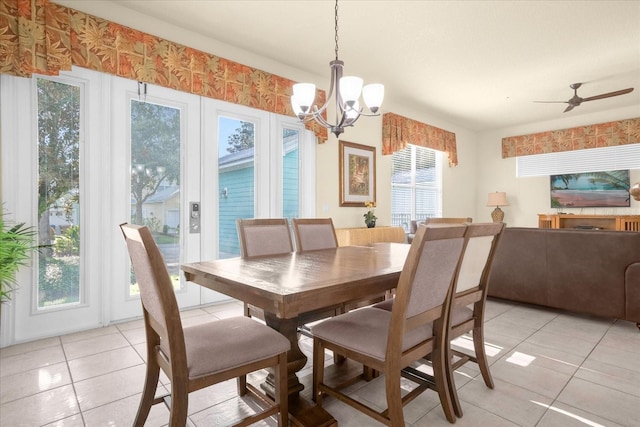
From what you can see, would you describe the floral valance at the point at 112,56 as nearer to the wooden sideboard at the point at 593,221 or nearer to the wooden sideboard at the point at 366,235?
the wooden sideboard at the point at 366,235

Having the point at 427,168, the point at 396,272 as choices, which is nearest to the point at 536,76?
the point at 427,168

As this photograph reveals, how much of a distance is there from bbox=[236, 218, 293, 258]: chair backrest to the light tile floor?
76 cm

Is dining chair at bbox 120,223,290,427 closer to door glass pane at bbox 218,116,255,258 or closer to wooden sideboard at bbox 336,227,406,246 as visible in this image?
door glass pane at bbox 218,116,255,258

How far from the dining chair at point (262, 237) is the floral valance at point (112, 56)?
5.46 feet

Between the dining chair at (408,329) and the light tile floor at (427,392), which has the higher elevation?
the dining chair at (408,329)

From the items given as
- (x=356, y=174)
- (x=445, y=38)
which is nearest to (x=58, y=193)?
(x=356, y=174)

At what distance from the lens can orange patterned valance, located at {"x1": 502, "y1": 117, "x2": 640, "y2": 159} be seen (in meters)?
5.68

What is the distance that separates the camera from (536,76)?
4.44 metres

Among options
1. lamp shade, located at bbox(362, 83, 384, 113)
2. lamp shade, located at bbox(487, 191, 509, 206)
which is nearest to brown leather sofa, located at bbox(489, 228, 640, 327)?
lamp shade, located at bbox(362, 83, 384, 113)

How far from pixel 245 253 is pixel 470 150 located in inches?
259

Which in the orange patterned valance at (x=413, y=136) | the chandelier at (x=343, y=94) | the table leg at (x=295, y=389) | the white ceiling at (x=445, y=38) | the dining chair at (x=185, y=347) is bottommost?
the table leg at (x=295, y=389)

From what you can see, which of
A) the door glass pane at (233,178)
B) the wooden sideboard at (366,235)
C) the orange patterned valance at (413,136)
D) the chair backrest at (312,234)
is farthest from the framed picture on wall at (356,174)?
the chair backrest at (312,234)

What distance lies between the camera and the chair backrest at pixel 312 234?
261 cm

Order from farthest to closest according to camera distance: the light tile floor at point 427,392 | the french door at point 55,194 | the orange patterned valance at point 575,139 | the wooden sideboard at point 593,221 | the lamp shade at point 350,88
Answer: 1. the orange patterned valance at point 575,139
2. the wooden sideboard at point 593,221
3. the french door at point 55,194
4. the lamp shade at point 350,88
5. the light tile floor at point 427,392
